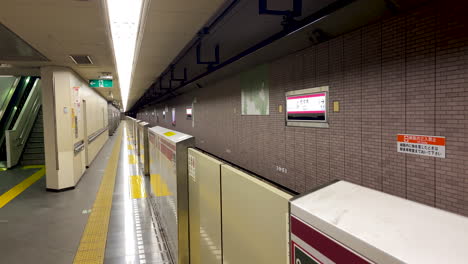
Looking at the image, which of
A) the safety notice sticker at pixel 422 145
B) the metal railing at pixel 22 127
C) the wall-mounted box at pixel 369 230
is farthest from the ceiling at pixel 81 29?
the metal railing at pixel 22 127

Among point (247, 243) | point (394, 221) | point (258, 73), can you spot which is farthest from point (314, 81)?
point (394, 221)

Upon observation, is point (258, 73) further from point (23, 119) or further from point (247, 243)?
point (23, 119)

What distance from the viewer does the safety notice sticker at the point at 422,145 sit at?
2264mm

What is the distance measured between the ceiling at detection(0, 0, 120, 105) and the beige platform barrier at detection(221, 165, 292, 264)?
7.95 feet

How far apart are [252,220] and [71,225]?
371 centimetres

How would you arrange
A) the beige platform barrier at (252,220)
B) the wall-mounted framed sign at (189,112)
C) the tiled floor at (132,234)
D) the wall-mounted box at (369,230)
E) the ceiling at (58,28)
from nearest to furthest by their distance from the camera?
the wall-mounted box at (369,230)
the beige platform barrier at (252,220)
the ceiling at (58,28)
the tiled floor at (132,234)
the wall-mounted framed sign at (189,112)

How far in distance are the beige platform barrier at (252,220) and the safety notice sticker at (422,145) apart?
5.74 feet

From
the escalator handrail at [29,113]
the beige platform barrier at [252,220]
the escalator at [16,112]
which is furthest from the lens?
the escalator handrail at [29,113]

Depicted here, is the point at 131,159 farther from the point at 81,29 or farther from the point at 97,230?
the point at 81,29

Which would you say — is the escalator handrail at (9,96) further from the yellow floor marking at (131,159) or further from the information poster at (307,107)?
the information poster at (307,107)

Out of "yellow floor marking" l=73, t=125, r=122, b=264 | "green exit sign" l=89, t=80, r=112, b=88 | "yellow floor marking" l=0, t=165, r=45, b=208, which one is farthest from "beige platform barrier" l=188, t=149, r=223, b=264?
"green exit sign" l=89, t=80, r=112, b=88

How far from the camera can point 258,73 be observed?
525cm

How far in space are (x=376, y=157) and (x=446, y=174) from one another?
68cm

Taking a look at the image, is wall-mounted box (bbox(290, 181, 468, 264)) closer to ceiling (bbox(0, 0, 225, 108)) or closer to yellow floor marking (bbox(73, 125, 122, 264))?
ceiling (bbox(0, 0, 225, 108))
